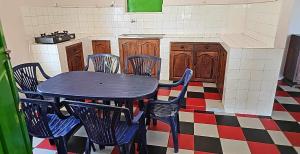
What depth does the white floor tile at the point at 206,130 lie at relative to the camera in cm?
229

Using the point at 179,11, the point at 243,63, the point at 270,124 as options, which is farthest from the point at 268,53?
the point at 179,11

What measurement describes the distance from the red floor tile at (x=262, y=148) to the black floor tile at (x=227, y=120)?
0.38 meters

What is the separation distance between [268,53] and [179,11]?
2066 mm

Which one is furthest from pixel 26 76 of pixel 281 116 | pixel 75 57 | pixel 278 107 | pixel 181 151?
pixel 278 107

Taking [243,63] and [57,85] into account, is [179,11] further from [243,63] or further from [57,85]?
[57,85]

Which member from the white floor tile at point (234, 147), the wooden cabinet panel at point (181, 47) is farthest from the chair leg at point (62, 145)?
the wooden cabinet panel at point (181, 47)

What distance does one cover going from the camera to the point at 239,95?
2672mm

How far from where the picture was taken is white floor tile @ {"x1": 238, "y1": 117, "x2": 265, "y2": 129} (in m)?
2.44

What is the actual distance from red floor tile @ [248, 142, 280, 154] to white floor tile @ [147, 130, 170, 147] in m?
0.86

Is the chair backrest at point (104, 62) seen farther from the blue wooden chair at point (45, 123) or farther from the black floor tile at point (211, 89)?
the black floor tile at point (211, 89)

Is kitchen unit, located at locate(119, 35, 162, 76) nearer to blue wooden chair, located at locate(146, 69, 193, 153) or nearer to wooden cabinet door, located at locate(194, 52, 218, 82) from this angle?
wooden cabinet door, located at locate(194, 52, 218, 82)

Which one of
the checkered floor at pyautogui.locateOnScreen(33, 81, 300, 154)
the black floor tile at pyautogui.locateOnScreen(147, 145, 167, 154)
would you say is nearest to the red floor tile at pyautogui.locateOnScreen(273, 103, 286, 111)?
the checkered floor at pyautogui.locateOnScreen(33, 81, 300, 154)

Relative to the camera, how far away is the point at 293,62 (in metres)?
3.49

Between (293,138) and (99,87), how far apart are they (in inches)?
83.6
